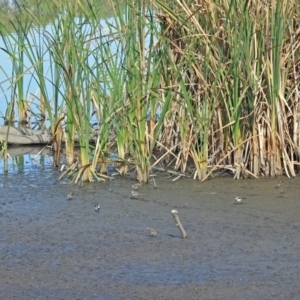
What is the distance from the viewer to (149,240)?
129 inches

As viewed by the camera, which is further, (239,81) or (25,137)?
(25,137)

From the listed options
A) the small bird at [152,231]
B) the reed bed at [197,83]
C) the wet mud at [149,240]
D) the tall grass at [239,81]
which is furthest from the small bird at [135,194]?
the small bird at [152,231]

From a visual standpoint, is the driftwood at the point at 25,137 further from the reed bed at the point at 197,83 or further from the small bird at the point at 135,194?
the small bird at the point at 135,194

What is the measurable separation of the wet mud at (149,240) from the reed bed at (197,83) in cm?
14

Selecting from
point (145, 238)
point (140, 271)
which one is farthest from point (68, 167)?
point (140, 271)

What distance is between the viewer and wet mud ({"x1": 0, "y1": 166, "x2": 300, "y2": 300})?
275 centimetres

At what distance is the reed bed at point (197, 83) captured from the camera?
409 cm

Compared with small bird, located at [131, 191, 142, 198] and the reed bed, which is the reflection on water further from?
small bird, located at [131, 191, 142, 198]

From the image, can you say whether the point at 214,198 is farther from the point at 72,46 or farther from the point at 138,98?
the point at 72,46

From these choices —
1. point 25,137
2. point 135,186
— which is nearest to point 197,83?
point 135,186

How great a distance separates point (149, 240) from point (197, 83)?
1277mm

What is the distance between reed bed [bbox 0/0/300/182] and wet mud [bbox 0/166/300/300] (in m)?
0.14

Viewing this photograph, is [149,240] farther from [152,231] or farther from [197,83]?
[197,83]

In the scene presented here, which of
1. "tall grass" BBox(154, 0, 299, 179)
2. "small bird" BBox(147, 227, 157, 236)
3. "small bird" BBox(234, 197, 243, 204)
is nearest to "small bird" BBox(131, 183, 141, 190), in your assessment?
"tall grass" BBox(154, 0, 299, 179)
